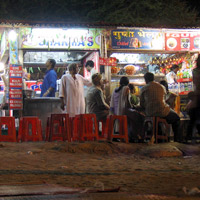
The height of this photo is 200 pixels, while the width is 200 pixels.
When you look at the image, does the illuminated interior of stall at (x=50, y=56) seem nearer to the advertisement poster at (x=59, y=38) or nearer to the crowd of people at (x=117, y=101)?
the advertisement poster at (x=59, y=38)

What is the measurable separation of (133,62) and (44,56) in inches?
150

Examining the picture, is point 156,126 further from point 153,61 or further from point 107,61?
→ point 153,61

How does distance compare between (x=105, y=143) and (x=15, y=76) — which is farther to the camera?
(x=15, y=76)

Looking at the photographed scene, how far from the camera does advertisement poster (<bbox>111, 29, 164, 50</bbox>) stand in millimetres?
11414

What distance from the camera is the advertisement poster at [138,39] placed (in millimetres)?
11414

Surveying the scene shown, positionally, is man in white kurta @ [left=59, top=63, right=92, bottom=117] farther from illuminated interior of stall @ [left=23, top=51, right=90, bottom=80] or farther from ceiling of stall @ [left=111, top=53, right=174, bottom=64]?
ceiling of stall @ [left=111, top=53, right=174, bottom=64]

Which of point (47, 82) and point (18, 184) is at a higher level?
point (47, 82)

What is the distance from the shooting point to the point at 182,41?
472 inches

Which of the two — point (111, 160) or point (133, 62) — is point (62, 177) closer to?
point (111, 160)

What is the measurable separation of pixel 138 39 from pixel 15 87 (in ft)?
14.5

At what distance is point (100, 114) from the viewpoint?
8562 millimetres

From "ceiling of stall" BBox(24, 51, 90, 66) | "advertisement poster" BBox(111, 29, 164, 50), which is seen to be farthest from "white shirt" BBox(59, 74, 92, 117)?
"ceiling of stall" BBox(24, 51, 90, 66)

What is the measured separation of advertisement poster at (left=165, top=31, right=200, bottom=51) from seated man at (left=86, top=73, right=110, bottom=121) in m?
4.26

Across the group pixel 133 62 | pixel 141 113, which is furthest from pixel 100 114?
pixel 133 62
